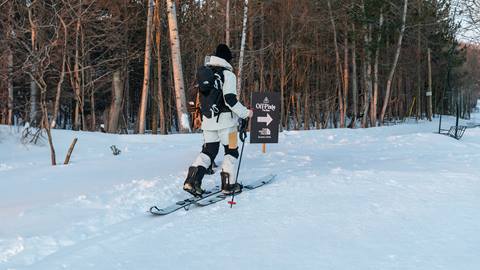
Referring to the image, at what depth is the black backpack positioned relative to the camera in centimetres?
549

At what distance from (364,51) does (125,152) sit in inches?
721

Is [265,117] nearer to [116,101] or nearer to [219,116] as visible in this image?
[219,116]

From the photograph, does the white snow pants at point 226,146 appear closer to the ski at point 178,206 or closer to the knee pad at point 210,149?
the knee pad at point 210,149

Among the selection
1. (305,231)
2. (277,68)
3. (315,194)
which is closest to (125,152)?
(315,194)

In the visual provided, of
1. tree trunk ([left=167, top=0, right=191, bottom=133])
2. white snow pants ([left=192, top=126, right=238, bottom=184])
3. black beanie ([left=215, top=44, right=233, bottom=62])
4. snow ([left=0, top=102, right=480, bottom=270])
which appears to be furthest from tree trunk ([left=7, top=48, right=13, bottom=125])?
white snow pants ([left=192, top=126, right=238, bottom=184])

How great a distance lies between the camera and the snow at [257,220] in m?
3.39

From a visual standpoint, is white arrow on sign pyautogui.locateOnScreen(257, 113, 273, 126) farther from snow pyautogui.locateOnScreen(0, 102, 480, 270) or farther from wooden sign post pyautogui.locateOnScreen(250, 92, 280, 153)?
snow pyautogui.locateOnScreen(0, 102, 480, 270)

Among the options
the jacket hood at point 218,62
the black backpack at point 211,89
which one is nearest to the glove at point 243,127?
the black backpack at point 211,89

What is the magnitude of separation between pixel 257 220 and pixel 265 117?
17.4ft

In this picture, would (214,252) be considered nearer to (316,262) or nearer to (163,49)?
(316,262)

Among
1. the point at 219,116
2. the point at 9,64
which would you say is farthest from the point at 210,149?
the point at 9,64

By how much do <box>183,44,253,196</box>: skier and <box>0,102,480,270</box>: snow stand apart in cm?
36

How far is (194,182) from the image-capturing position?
543 centimetres

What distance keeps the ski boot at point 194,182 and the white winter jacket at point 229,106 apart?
0.56 m
